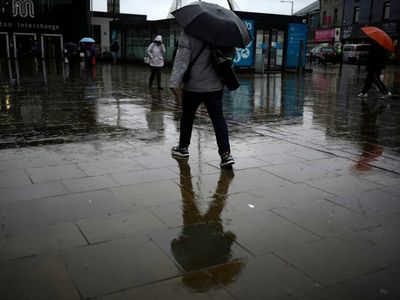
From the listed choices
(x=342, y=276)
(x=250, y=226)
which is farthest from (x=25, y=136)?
(x=342, y=276)

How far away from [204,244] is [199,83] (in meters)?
2.44

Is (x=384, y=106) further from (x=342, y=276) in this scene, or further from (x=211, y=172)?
(x=342, y=276)

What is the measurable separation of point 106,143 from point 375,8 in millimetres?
48733

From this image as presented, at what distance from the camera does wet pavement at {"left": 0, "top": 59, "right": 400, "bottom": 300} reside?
8.77ft

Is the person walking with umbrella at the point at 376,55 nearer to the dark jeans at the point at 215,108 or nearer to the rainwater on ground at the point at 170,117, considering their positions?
the rainwater on ground at the point at 170,117

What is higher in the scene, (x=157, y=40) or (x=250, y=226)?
(x=157, y=40)

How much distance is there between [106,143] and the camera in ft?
20.4

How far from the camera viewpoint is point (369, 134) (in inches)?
A: 287

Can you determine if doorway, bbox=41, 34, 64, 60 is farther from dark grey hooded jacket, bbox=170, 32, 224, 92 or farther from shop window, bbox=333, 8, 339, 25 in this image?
dark grey hooded jacket, bbox=170, 32, 224, 92

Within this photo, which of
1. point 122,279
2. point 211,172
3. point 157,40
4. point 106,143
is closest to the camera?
point 122,279

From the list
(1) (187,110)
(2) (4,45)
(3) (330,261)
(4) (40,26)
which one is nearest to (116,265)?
(3) (330,261)

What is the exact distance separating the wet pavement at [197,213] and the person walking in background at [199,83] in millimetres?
342

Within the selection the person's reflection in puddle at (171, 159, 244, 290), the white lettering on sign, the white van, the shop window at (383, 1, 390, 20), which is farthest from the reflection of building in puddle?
the shop window at (383, 1, 390, 20)

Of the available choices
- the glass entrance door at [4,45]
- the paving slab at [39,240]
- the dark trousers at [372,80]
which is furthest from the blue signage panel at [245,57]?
the glass entrance door at [4,45]
